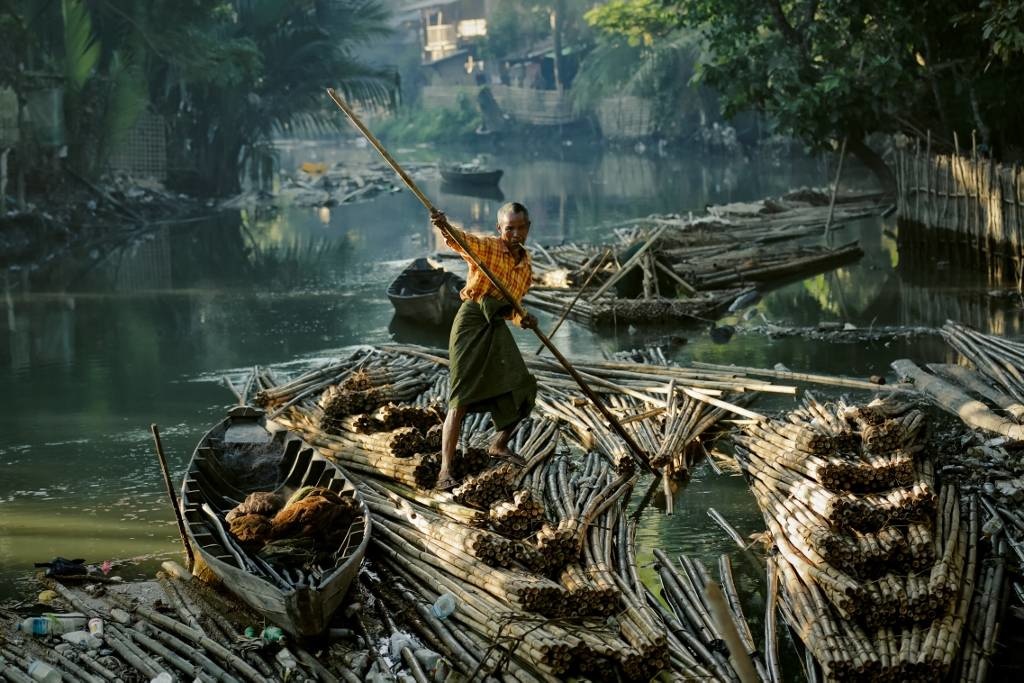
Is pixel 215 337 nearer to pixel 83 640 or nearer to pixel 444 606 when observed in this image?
pixel 83 640

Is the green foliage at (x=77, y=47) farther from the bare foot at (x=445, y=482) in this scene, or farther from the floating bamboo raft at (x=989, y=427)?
the bare foot at (x=445, y=482)

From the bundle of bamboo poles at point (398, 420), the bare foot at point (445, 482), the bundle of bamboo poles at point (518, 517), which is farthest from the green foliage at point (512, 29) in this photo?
the bundle of bamboo poles at point (518, 517)

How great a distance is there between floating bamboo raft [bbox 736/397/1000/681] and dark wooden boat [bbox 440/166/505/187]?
84.4ft

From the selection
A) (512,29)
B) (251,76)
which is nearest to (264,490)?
(251,76)

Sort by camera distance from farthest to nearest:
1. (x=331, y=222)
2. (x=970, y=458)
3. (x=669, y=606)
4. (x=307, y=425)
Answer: (x=331, y=222), (x=307, y=425), (x=970, y=458), (x=669, y=606)

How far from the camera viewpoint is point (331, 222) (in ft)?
89.2

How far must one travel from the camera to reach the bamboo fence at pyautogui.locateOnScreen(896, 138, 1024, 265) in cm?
1387

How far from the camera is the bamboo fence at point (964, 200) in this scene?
1387 centimetres

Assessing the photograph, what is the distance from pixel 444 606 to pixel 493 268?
2115 millimetres

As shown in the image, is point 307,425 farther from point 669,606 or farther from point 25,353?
point 25,353

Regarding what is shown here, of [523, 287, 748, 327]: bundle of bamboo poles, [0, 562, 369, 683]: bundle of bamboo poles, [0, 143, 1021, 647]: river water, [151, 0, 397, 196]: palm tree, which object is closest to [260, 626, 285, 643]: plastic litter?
[0, 562, 369, 683]: bundle of bamboo poles

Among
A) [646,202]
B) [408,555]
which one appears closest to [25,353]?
[408,555]

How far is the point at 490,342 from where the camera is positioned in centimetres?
750

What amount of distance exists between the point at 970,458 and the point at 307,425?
4353 mm
